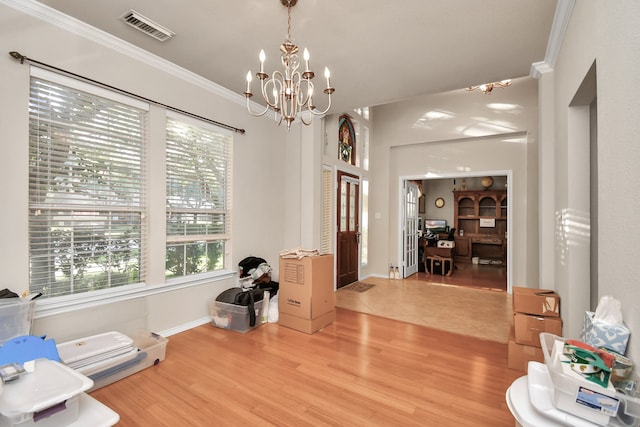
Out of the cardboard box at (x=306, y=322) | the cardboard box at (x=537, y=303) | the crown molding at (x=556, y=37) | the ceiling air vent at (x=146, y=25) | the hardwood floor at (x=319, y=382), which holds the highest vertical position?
the ceiling air vent at (x=146, y=25)

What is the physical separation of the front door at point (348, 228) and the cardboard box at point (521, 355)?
299cm

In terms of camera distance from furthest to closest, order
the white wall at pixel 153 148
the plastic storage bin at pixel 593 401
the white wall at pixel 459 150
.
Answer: the white wall at pixel 459 150, the white wall at pixel 153 148, the plastic storage bin at pixel 593 401

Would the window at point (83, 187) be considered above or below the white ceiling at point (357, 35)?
below

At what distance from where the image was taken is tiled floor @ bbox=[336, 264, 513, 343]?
3.49m

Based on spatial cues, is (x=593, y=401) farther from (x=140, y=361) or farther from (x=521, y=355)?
(x=140, y=361)

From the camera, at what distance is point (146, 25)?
2459 millimetres

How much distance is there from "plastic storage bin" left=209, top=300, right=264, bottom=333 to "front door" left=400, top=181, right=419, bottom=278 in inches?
145

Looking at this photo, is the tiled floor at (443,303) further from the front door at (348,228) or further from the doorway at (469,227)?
the doorway at (469,227)

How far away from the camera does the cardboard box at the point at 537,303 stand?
2482 mm

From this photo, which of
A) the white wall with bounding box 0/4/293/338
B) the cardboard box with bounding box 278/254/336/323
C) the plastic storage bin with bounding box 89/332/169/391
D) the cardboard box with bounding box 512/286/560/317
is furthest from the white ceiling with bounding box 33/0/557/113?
the plastic storage bin with bounding box 89/332/169/391

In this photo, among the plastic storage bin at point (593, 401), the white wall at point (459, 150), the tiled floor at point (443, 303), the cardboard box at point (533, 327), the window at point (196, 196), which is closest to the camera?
the plastic storage bin at point (593, 401)

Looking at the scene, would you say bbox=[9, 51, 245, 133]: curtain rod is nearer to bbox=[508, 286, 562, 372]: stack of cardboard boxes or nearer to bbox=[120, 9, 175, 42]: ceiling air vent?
bbox=[120, 9, 175, 42]: ceiling air vent

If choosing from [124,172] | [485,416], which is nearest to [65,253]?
[124,172]

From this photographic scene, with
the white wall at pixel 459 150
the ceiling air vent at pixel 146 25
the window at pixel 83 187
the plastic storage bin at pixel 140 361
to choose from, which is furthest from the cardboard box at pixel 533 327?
the ceiling air vent at pixel 146 25
